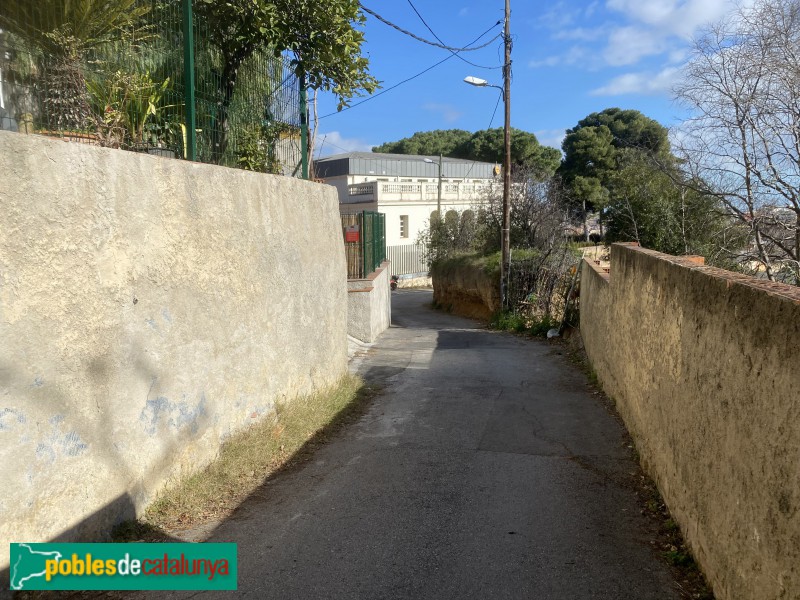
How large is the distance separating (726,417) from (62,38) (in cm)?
516

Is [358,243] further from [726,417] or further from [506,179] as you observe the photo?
[726,417]

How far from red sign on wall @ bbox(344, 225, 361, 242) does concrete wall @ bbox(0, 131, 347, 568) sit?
8857 mm

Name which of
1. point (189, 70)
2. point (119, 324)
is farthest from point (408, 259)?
point (119, 324)

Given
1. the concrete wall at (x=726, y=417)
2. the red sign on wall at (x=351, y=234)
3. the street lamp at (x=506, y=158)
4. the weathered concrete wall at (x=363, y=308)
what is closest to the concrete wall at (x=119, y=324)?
the concrete wall at (x=726, y=417)

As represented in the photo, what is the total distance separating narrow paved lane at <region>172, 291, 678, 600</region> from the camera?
3.88 metres

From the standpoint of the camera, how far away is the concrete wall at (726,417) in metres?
2.71

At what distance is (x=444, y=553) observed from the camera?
4.24 m

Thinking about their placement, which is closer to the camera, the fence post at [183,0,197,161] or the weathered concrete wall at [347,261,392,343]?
the fence post at [183,0,197,161]

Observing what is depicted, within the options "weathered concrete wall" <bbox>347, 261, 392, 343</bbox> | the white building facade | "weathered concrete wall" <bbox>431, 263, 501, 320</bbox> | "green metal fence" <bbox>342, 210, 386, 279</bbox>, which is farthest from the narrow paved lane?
the white building facade

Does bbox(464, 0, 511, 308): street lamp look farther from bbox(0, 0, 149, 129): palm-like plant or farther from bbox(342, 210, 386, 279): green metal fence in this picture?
bbox(0, 0, 149, 129): palm-like plant

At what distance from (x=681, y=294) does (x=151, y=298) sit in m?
3.84

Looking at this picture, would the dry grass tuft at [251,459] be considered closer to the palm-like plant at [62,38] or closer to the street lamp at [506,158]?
the palm-like plant at [62,38]

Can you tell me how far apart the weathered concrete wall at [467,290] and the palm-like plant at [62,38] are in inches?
683

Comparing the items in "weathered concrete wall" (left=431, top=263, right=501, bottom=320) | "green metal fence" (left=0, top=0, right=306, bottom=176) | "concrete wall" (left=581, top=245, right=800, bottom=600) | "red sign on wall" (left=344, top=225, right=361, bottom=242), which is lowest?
"weathered concrete wall" (left=431, top=263, right=501, bottom=320)
